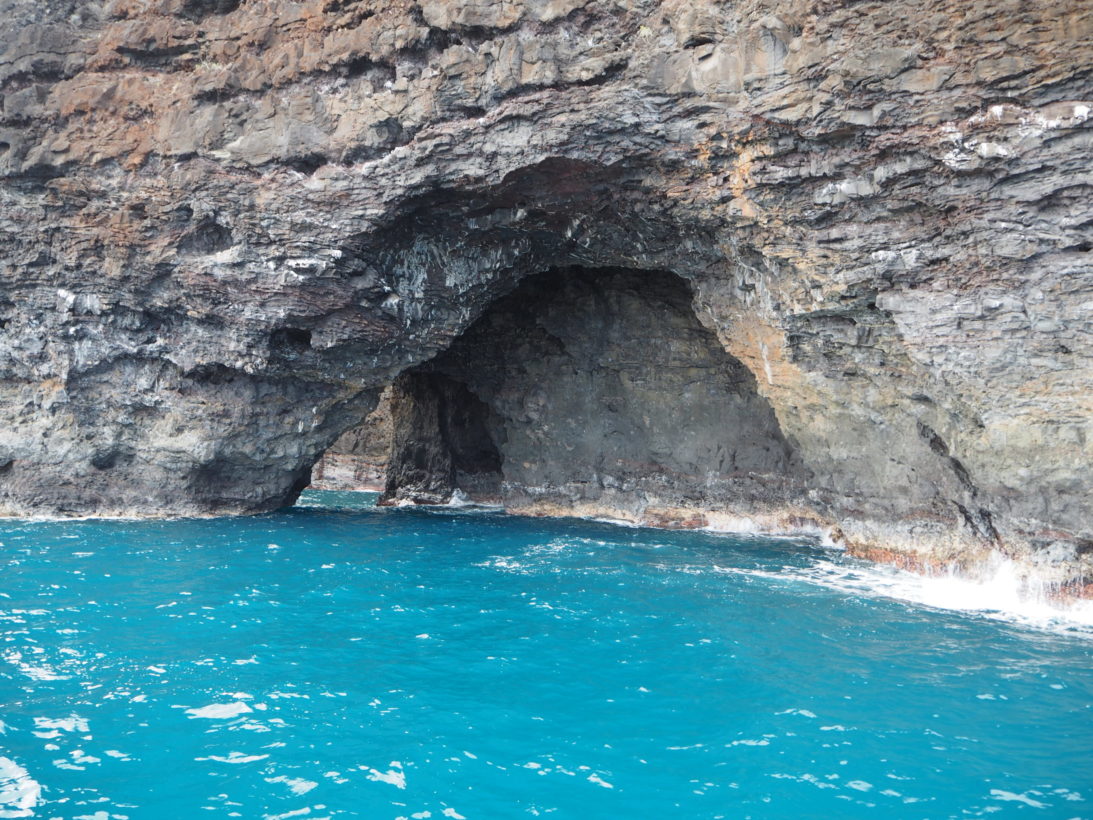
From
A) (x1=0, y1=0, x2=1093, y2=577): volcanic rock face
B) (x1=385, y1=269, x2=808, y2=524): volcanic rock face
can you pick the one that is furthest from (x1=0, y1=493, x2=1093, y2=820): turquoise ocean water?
(x1=385, y1=269, x2=808, y2=524): volcanic rock face

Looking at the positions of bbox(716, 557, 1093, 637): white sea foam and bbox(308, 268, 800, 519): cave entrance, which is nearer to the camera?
bbox(716, 557, 1093, 637): white sea foam

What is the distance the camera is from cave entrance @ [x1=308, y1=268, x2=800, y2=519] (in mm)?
22234

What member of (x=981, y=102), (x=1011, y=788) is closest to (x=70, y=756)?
Result: (x=1011, y=788)

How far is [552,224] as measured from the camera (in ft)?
59.5

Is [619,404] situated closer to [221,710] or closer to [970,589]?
[970,589]

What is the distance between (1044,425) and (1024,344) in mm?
1279

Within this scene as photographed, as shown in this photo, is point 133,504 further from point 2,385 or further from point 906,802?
point 906,802

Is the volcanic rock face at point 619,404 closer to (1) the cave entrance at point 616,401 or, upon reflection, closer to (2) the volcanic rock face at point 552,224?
(1) the cave entrance at point 616,401

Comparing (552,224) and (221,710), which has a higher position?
(552,224)

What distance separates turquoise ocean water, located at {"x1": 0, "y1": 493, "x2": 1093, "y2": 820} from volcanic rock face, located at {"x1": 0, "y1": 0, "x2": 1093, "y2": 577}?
3.74 metres

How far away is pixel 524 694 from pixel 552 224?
37.7 ft

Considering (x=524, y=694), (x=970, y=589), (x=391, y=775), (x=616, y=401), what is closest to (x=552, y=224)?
(x=616, y=401)

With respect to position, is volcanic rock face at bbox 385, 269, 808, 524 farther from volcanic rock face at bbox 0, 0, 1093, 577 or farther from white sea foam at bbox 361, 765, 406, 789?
white sea foam at bbox 361, 765, 406, 789

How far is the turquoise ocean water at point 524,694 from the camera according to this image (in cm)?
685
